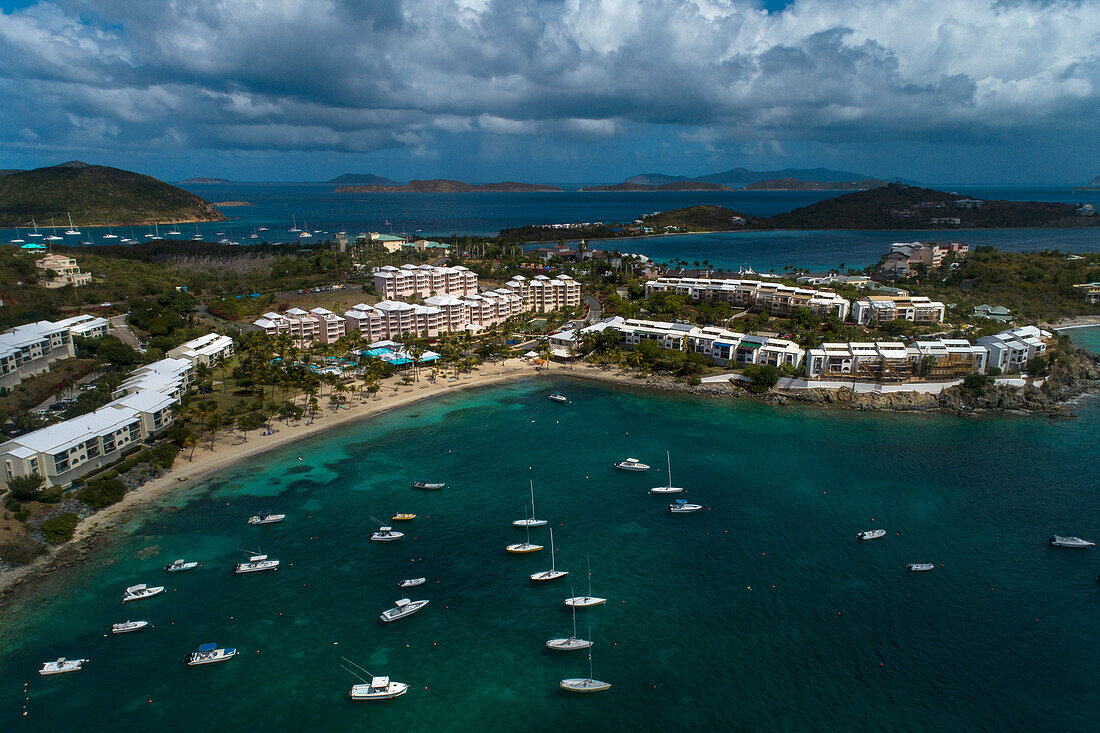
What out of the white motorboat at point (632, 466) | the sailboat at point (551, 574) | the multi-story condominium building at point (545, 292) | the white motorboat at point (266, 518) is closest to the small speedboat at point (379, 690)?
the sailboat at point (551, 574)

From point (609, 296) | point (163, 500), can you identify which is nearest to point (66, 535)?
point (163, 500)

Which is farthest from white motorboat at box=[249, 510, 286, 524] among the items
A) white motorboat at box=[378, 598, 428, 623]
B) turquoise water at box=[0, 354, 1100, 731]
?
white motorboat at box=[378, 598, 428, 623]

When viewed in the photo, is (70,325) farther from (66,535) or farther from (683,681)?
(683,681)

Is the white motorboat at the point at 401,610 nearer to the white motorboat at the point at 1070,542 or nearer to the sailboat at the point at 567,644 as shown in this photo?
the sailboat at the point at 567,644

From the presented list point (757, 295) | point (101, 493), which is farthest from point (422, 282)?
point (101, 493)

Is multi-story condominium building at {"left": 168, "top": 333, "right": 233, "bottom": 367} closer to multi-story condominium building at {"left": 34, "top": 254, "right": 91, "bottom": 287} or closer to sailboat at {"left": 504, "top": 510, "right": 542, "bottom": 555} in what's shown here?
multi-story condominium building at {"left": 34, "top": 254, "right": 91, "bottom": 287}
